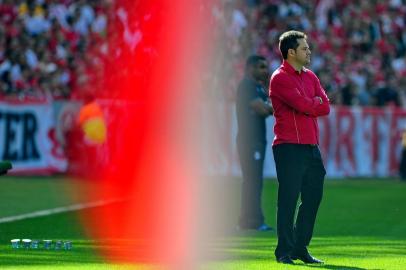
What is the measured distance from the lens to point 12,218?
59.9ft

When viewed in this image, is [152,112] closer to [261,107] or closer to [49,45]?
[49,45]

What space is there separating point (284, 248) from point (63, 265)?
2.05 m

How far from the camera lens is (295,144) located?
12.8m

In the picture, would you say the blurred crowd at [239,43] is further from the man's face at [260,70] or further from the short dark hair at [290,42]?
the short dark hair at [290,42]

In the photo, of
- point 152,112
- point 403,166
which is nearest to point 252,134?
point 403,166

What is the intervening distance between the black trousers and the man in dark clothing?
4135 mm

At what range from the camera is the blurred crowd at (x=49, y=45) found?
3238 centimetres

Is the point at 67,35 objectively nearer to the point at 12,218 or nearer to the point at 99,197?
the point at 99,197

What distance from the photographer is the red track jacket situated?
12664 mm

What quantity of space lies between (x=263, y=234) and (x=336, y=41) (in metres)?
20.0

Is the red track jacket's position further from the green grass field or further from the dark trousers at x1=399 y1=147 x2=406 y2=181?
the dark trousers at x1=399 y1=147 x2=406 y2=181

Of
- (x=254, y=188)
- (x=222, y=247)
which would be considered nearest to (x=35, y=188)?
(x=254, y=188)

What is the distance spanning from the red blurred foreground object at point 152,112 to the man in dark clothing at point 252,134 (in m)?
0.97

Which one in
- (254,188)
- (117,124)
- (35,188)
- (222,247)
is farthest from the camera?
(117,124)
